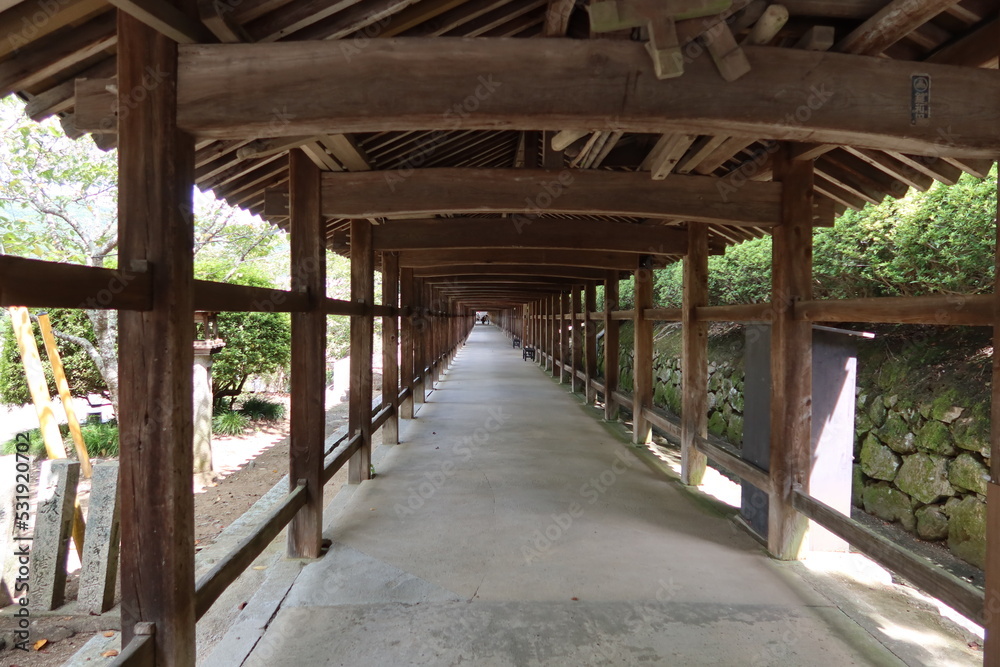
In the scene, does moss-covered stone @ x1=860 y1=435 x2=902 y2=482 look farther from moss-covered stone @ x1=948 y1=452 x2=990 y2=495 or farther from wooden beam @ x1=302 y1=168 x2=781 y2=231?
wooden beam @ x1=302 y1=168 x2=781 y2=231

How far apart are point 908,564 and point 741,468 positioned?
159 centimetres

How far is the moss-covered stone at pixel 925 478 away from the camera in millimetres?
4773

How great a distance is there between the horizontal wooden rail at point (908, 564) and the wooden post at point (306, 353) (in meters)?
3.09

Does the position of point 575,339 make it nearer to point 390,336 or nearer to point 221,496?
point 390,336

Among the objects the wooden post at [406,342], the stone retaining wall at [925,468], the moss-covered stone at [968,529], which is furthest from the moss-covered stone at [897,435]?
the wooden post at [406,342]

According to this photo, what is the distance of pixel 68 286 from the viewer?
1.51 m

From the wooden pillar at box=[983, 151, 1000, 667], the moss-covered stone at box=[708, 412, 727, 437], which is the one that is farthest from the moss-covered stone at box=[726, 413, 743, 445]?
the wooden pillar at box=[983, 151, 1000, 667]

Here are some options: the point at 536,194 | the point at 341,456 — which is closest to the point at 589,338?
the point at 341,456

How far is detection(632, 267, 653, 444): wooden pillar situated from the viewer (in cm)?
682

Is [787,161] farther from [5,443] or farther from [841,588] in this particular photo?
[5,443]

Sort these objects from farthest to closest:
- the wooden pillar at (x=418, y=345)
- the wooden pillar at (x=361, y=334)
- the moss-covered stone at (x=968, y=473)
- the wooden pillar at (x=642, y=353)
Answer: the wooden pillar at (x=418, y=345) → the wooden pillar at (x=642, y=353) → the wooden pillar at (x=361, y=334) → the moss-covered stone at (x=968, y=473)

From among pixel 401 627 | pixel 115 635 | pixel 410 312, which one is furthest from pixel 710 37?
pixel 410 312

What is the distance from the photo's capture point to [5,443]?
8141 mm

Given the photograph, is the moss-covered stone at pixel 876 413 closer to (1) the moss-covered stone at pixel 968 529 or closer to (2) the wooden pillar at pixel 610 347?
(1) the moss-covered stone at pixel 968 529
